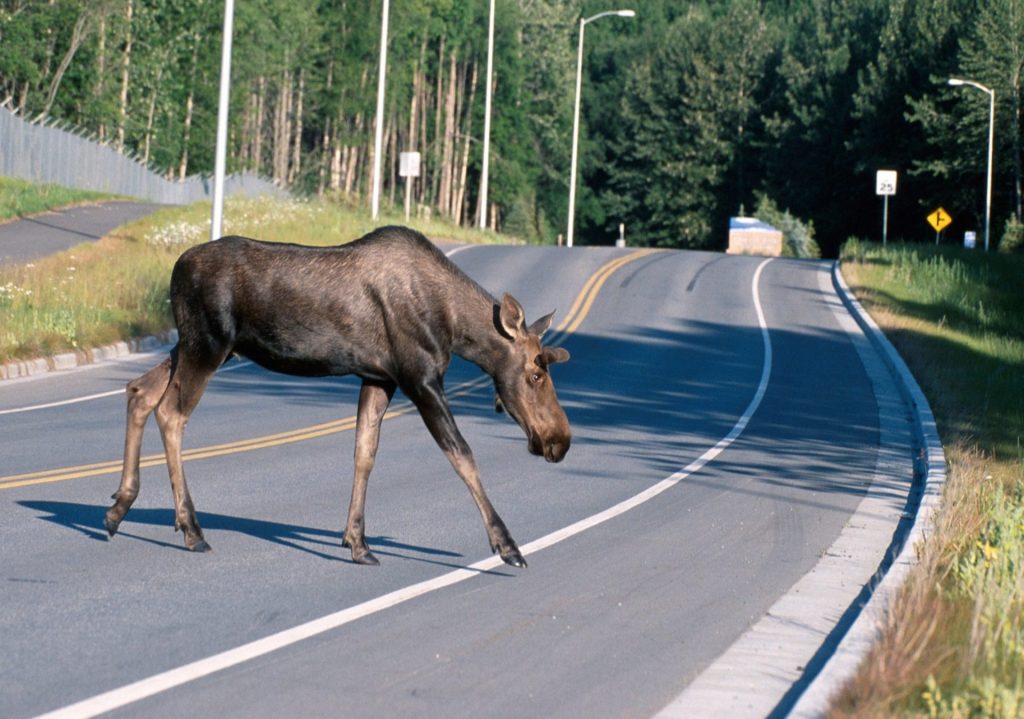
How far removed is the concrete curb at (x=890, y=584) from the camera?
673 centimetres

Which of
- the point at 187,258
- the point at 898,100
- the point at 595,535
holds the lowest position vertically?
the point at 595,535

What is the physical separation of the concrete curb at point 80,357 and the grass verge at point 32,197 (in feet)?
67.7

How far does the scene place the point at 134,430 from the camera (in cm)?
972

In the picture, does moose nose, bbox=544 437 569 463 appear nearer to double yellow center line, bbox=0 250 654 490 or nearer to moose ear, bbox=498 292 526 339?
moose ear, bbox=498 292 526 339

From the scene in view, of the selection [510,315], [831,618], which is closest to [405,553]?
[510,315]

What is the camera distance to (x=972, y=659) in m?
6.79

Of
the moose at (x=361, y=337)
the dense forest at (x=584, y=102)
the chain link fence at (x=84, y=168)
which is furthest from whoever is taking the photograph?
the dense forest at (x=584, y=102)

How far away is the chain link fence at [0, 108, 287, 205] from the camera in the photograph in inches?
2242

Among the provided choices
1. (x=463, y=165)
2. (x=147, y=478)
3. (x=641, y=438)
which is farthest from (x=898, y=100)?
(x=147, y=478)

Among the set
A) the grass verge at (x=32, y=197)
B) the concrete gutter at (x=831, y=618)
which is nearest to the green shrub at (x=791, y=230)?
the grass verge at (x=32, y=197)

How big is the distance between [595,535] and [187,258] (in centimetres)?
330

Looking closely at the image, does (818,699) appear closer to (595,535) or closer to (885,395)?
(595,535)

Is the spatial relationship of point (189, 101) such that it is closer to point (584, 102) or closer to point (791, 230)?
point (791, 230)

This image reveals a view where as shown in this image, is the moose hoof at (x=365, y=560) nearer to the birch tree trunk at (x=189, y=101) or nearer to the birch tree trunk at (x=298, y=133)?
the birch tree trunk at (x=189, y=101)
